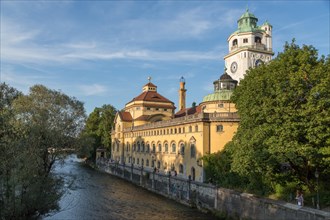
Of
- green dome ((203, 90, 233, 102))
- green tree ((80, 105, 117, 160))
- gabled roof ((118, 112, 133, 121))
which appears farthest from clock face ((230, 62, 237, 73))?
green tree ((80, 105, 117, 160))

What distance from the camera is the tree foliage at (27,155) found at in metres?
16.7

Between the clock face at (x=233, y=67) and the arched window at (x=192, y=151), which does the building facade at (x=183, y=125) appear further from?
the clock face at (x=233, y=67)

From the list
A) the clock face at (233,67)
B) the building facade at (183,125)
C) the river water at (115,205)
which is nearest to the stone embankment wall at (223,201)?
the river water at (115,205)

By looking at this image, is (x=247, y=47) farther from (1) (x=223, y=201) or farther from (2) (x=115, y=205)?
(2) (x=115, y=205)

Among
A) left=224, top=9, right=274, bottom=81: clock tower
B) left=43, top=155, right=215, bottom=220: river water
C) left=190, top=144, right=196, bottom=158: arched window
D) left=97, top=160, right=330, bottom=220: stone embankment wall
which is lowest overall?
left=43, top=155, right=215, bottom=220: river water

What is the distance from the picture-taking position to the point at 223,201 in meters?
27.8

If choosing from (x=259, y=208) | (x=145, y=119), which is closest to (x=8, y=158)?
(x=259, y=208)

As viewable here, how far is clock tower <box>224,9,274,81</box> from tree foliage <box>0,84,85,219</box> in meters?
38.8

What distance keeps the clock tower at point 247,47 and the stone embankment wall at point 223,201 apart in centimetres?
2640

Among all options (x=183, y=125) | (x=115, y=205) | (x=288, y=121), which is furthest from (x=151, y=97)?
(x=288, y=121)

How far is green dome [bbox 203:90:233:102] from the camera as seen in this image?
42.2m

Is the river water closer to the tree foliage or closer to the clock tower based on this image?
the tree foliage

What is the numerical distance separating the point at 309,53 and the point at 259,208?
38.4 ft

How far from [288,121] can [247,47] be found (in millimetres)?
38392
